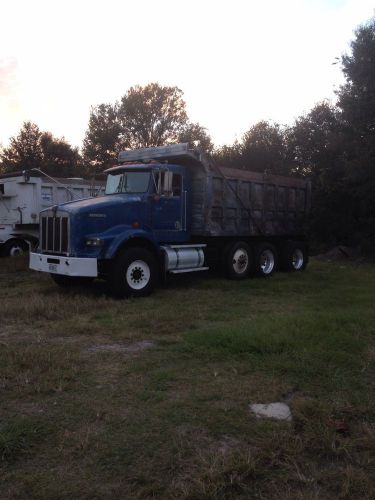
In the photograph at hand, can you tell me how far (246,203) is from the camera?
43.7 feet

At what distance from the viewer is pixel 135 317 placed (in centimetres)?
812

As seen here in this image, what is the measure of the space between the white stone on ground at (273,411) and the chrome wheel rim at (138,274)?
19.7 ft

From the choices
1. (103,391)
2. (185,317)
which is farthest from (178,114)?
(103,391)

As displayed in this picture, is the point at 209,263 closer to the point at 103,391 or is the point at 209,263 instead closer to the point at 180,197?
the point at 180,197

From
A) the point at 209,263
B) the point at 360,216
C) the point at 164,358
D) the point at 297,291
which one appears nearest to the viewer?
the point at 164,358

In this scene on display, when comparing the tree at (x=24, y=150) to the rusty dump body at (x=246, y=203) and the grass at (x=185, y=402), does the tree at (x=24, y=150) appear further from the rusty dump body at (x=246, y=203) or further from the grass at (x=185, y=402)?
the grass at (x=185, y=402)

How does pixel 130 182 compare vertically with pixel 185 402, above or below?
above

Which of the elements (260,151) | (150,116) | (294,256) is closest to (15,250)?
(294,256)

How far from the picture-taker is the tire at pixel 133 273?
998cm

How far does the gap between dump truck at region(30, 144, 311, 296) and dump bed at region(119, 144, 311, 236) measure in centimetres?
2

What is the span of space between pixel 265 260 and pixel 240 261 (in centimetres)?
132

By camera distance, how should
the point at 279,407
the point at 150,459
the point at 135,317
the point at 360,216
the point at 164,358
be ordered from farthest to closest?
the point at 360,216 < the point at 135,317 < the point at 164,358 < the point at 279,407 < the point at 150,459

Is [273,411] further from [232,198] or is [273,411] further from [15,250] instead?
[15,250]

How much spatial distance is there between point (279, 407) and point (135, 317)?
158 inches
